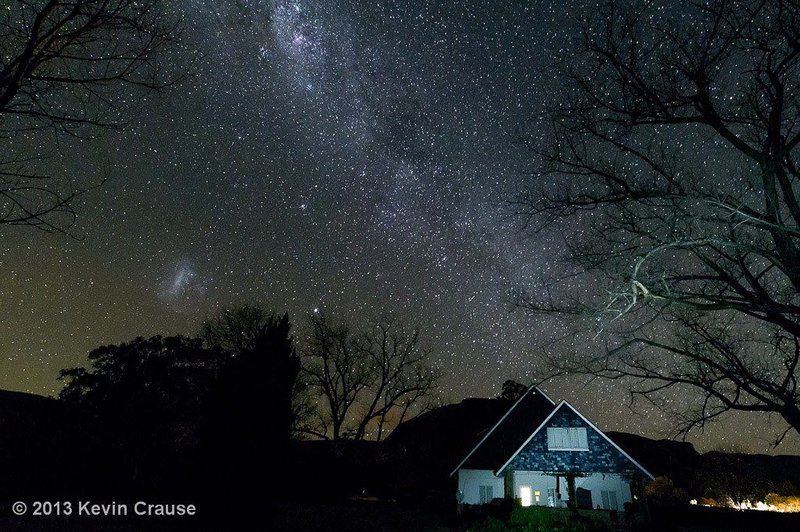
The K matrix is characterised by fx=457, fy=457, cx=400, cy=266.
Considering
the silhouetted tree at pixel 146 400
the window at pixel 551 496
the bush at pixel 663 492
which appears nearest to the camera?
the silhouetted tree at pixel 146 400

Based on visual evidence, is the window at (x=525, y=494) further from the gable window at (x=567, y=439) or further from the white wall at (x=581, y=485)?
the gable window at (x=567, y=439)

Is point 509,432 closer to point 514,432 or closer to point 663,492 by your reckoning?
point 514,432

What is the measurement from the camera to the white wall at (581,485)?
82.7 ft

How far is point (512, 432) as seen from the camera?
28125mm

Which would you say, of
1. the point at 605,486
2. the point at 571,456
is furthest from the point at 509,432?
the point at 605,486

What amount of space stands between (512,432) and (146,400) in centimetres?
2109

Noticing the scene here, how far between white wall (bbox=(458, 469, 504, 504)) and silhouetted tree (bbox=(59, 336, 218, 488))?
15308mm

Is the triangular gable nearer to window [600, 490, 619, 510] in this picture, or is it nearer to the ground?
window [600, 490, 619, 510]

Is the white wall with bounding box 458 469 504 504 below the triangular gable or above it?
below

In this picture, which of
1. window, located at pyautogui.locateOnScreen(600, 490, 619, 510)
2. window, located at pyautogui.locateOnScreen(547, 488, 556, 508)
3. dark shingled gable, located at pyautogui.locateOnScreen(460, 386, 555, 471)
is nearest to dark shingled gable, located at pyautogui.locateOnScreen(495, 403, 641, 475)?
dark shingled gable, located at pyautogui.locateOnScreen(460, 386, 555, 471)

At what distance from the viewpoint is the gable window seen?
82.4 feet

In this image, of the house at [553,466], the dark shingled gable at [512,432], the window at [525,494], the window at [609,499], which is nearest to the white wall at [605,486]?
the house at [553,466]

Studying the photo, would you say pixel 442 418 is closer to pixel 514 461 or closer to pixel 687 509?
pixel 514 461

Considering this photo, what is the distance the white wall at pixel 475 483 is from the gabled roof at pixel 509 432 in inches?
18.4
